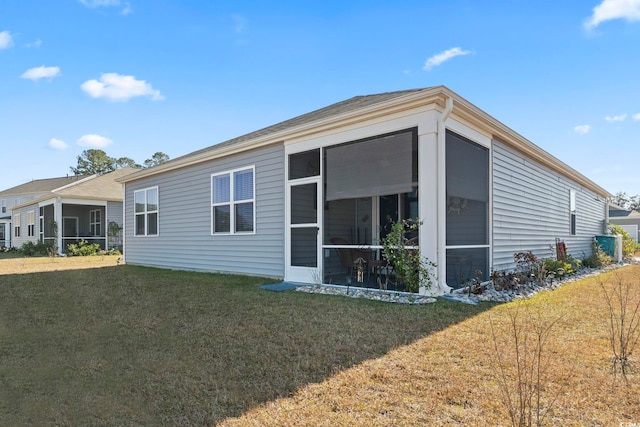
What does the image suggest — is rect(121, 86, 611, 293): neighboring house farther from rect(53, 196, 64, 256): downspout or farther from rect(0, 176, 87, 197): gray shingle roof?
rect(0, 176, 87, 197): gray shingle roof

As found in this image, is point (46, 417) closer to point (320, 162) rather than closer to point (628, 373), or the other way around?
point (628, 373)

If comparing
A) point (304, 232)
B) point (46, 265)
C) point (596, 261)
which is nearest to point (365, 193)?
point (304, 232)

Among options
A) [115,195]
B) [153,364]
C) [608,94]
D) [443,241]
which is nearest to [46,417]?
[153,364]

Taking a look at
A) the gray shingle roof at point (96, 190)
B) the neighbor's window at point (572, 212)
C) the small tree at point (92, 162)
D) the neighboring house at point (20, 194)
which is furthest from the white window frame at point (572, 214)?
the small tree at point (92, 162)

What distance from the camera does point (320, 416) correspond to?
225cm

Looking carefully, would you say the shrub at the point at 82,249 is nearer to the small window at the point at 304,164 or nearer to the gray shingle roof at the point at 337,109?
the gray shingle roof at the point at 337,109

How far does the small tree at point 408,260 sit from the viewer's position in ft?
19.1

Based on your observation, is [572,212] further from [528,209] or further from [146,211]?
[146,211]

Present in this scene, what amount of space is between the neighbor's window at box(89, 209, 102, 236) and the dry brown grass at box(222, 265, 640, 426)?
2079 centimetres

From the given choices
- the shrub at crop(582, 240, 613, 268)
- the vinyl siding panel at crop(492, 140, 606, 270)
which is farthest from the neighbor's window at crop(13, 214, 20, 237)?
the shrub at crop(582, 240, 613, 268)

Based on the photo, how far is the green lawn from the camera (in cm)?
249

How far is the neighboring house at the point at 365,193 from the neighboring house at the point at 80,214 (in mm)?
9778

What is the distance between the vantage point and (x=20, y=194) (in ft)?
113

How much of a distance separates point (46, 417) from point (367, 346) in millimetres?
2432
